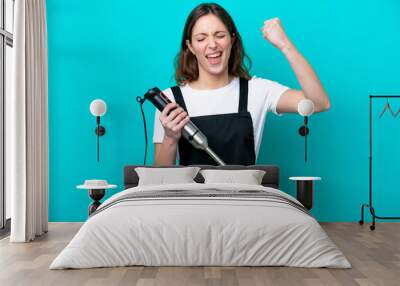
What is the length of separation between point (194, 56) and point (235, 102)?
2.09ft

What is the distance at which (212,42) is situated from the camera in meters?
5.47

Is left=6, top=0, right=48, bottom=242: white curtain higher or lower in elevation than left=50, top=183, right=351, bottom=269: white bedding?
higher

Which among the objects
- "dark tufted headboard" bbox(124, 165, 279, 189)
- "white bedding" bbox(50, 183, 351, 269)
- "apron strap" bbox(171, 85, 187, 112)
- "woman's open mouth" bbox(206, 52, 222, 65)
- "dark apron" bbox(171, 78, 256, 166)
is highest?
"woman's open mouth" bbox(206, 52, 222, 65)

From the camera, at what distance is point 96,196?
5.39 meters

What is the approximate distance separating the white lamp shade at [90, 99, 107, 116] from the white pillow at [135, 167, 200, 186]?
900 millimetres

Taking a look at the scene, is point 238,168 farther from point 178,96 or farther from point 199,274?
point 199,274

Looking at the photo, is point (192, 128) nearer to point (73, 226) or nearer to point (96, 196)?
point (96, 196)

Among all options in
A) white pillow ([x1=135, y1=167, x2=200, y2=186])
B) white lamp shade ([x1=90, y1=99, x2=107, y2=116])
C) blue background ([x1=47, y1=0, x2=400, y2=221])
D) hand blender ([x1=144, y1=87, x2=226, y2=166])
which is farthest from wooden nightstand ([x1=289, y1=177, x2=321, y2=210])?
white lamp shade ([x1=90, y1=99, x2=107, y2=116])

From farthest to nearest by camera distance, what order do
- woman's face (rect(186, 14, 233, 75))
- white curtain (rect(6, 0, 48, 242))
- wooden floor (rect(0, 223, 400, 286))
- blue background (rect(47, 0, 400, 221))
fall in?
blue background (rect(47, 0, 400, 221))
woman's face (rect(186, 14, 233, 75))
white curtain (rect(6, 0, 48, 242))
wooden floor (rect(0, 223, 400, 286))

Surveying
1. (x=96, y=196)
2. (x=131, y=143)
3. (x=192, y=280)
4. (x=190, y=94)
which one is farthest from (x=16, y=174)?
(x=192, y=280)

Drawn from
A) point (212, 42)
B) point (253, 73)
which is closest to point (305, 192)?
point (253, 73)

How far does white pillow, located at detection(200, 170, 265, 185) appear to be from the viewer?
4910 millimetres

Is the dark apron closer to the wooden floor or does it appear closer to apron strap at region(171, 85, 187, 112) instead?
apron strap at region(171, 85, 187, 112)

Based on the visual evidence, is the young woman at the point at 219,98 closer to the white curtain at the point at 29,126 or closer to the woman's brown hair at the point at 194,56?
the woman's brown hair at the point at 194,56
